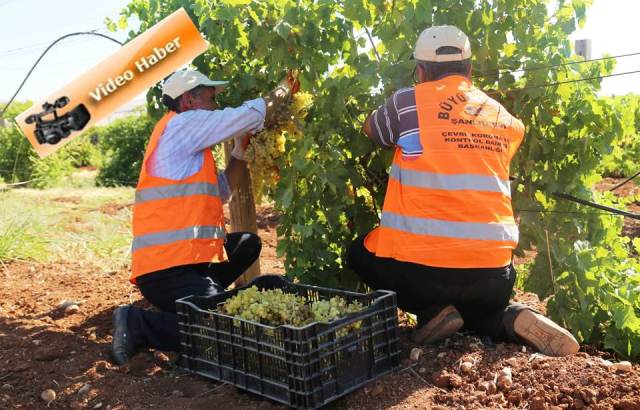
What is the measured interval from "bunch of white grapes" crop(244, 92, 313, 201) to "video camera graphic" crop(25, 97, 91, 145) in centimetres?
195

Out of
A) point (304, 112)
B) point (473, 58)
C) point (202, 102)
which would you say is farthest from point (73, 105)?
point (473, 58)

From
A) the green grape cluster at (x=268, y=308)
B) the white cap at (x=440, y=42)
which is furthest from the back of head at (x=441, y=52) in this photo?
the green grape cluster at (x=268, y=308)

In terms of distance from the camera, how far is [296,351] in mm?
2889

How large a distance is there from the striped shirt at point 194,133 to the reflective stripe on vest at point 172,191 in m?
0.06

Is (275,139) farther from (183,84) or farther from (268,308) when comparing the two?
(268,308)

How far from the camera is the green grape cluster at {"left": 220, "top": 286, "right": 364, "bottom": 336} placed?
124 inches

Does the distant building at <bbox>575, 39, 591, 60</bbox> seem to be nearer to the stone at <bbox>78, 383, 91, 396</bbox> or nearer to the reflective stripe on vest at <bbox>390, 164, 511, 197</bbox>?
the reflective stripe on vest at <bbox>390, 164, 511, 197</bbox>

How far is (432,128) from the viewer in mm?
3441

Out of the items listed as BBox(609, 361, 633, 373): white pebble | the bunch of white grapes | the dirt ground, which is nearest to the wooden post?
the bunch of white grapes

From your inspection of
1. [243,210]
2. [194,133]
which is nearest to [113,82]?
[243,210]

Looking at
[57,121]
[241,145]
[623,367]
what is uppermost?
[57,121]

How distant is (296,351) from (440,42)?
5.57 ft

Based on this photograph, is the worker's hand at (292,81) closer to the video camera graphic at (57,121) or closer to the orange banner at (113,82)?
the orange banner at (113,82)

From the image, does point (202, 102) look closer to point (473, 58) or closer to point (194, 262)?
point (194, 262)
